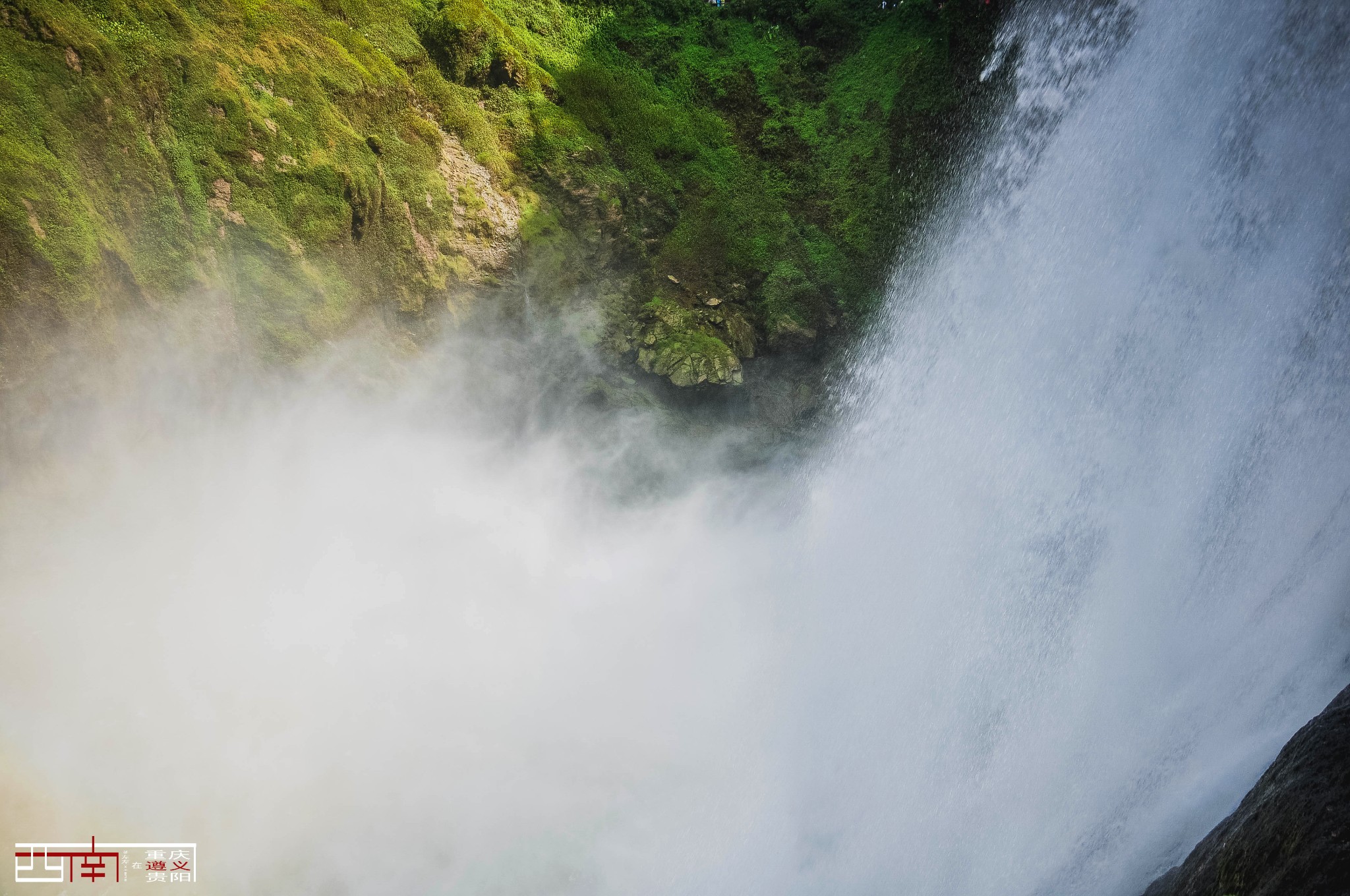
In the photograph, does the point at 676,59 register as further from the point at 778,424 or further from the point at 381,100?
the point at 778,424

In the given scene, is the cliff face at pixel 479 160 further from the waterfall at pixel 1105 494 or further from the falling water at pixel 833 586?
the waterfall at pixel 1105 494

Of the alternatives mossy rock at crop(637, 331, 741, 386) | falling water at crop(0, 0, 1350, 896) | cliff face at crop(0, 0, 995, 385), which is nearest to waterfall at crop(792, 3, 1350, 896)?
falling water at crop(0, 0, 1350, 896)

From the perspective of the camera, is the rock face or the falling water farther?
the falling water

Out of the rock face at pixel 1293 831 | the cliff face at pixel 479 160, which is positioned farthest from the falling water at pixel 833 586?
the rock face at pixel 1293 831

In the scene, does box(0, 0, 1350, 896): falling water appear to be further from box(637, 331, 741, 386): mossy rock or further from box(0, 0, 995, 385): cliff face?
box(0, 0, 995, 385): cliff face

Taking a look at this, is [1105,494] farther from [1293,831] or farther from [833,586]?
[1293,831]

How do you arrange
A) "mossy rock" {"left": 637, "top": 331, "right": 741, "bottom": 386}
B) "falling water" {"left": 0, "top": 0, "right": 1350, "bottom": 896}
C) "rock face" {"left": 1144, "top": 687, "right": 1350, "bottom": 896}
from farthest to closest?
1. "mossy rock" {"left": 637, "top": 331, "right": 741, "bottom": 386}
2. "falling water" {"left": 0, "top": 0, "right": 1350, "bottom": 896}
3. "rock face" {"left": 1144, "top": 687, "right": 1350, "bottom": 896}

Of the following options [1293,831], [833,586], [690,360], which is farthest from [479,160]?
[1293,831]
